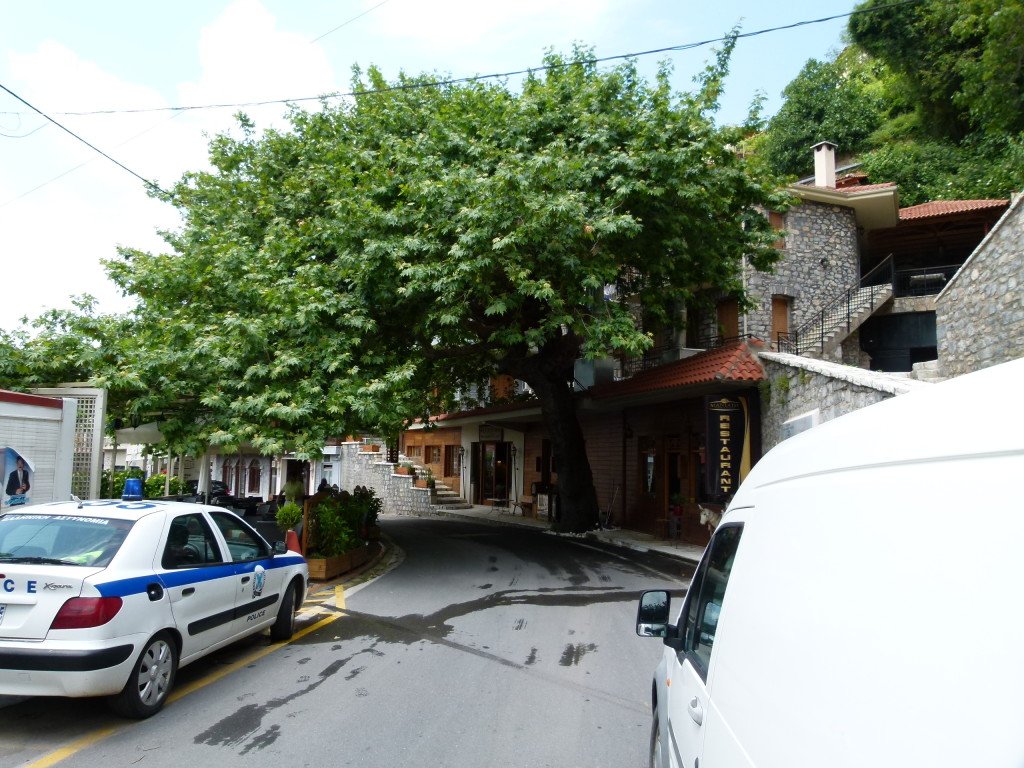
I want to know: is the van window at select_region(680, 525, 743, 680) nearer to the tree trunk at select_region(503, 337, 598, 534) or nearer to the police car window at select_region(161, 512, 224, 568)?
the police car window at select_region(161, 512, 224, 568)

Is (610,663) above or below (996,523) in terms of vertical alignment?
below

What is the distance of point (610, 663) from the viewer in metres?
7.15

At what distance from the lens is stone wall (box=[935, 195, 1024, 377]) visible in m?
11.2

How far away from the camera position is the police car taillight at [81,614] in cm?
486

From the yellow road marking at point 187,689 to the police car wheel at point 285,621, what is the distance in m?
0.09

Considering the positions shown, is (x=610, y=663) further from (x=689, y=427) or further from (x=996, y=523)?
(x=689, y=427)

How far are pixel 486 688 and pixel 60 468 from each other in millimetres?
8250

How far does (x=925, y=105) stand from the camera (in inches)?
1288

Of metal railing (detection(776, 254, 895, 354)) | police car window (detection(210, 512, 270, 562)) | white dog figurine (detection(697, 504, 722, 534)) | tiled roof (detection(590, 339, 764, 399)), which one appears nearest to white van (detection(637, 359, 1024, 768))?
police car window (detection(210, 512, 270, 562))

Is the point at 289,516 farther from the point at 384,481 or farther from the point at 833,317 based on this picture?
the point at 384,481

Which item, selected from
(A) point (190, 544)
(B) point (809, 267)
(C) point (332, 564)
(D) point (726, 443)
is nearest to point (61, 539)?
(A) point (190, 544)

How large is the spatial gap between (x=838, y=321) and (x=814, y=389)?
1070 centimetres

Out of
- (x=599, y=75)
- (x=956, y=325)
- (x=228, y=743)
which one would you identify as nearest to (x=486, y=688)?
(x=228, y=743)

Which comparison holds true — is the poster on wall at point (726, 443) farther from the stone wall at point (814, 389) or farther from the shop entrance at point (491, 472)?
the shop entrance at point (491, 472)
